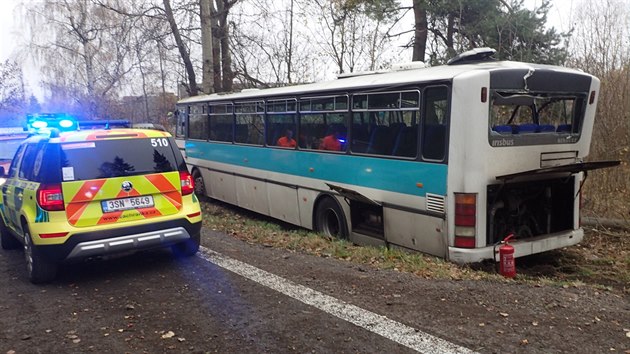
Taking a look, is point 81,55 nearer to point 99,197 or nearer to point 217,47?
point 217,47

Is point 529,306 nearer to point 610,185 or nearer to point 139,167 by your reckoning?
point 139,167

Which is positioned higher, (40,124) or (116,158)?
(40,124)

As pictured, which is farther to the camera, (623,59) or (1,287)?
(623,59)

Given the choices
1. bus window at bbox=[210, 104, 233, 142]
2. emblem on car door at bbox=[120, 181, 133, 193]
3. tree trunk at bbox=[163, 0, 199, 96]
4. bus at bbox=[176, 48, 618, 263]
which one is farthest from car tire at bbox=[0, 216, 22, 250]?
tree trunk at bbox=[163, 0, 199, 96]

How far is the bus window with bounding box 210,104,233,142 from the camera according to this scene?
12.3 meters

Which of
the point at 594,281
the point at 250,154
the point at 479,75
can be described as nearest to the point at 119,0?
the point at 250,154

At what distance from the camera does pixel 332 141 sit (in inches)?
344

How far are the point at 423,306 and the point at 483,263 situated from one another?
241 cm

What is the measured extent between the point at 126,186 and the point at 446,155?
12.7 ft

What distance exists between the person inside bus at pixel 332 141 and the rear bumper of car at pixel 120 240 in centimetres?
300

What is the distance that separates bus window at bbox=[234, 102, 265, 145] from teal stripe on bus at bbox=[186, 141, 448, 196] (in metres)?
0.19

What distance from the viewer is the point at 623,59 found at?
37.5 ft

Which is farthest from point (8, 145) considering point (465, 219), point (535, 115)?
point (535, 115)

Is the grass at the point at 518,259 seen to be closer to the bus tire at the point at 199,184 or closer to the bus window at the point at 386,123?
the bus window at the point at 386,123
